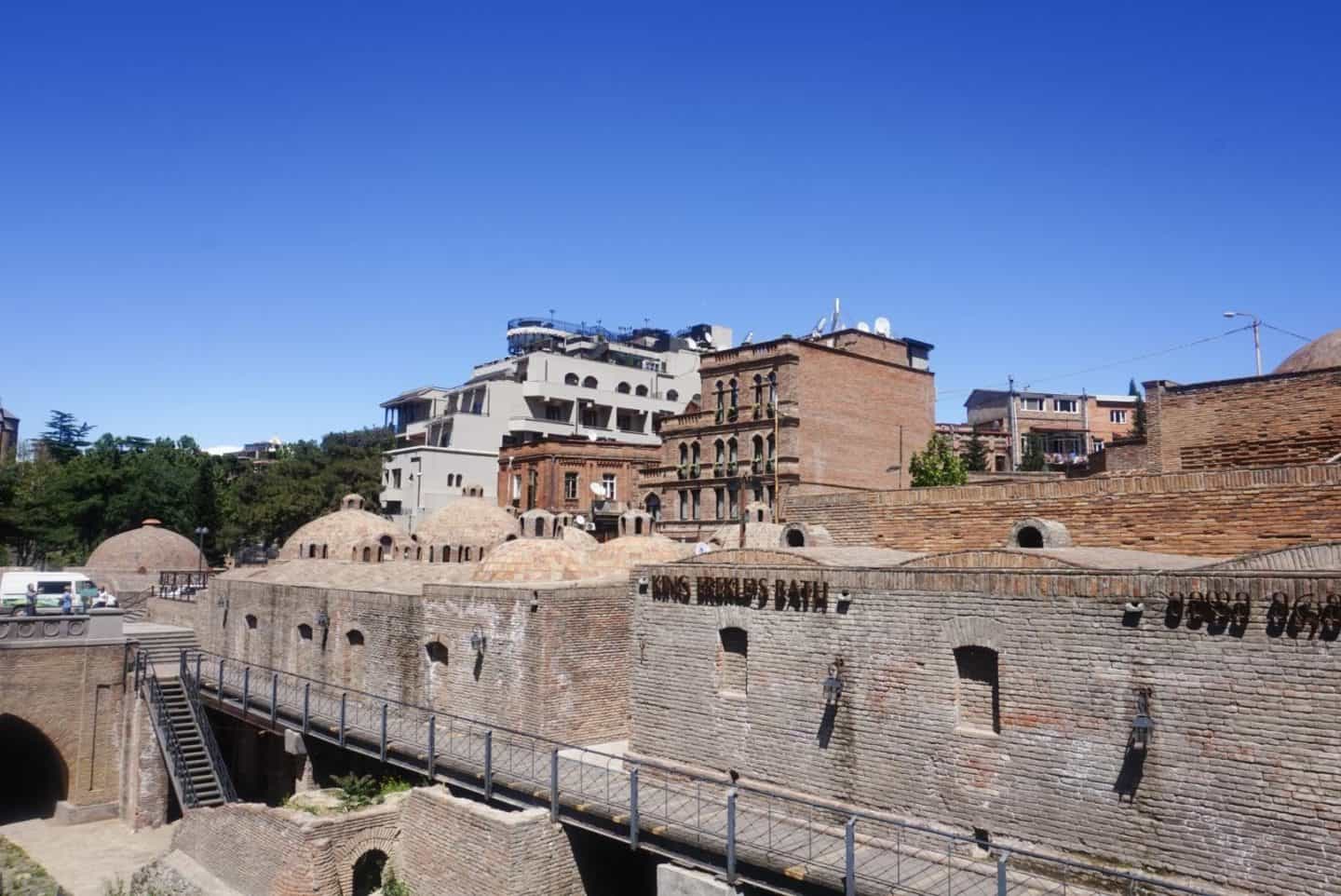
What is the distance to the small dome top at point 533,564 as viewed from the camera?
23.8 m

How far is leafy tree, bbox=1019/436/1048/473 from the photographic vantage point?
185 ft

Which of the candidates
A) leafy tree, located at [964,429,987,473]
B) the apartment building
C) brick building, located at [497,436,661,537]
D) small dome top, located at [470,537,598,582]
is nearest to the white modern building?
brick building, located at [497,436,661,537]

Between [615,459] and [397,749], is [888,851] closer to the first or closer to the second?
[397,749]

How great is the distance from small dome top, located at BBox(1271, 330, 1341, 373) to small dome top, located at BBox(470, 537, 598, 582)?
15522 millimetres

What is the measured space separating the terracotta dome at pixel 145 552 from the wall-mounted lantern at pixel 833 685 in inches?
1607

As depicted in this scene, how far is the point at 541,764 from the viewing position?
1848 centimetres

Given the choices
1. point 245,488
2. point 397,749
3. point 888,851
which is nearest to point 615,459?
point 245,488

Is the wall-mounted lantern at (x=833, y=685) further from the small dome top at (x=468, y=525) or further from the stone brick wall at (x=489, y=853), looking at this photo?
the small dome top at (x=468, y=525)

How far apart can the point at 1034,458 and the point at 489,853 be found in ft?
156

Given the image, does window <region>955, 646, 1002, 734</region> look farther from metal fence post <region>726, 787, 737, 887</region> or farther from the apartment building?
the apartment building

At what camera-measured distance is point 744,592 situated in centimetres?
1700

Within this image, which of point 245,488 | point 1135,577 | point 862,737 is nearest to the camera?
point 1135,577

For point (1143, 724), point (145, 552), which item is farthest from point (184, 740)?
point (1143, 724)

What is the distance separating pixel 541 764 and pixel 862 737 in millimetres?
6340
